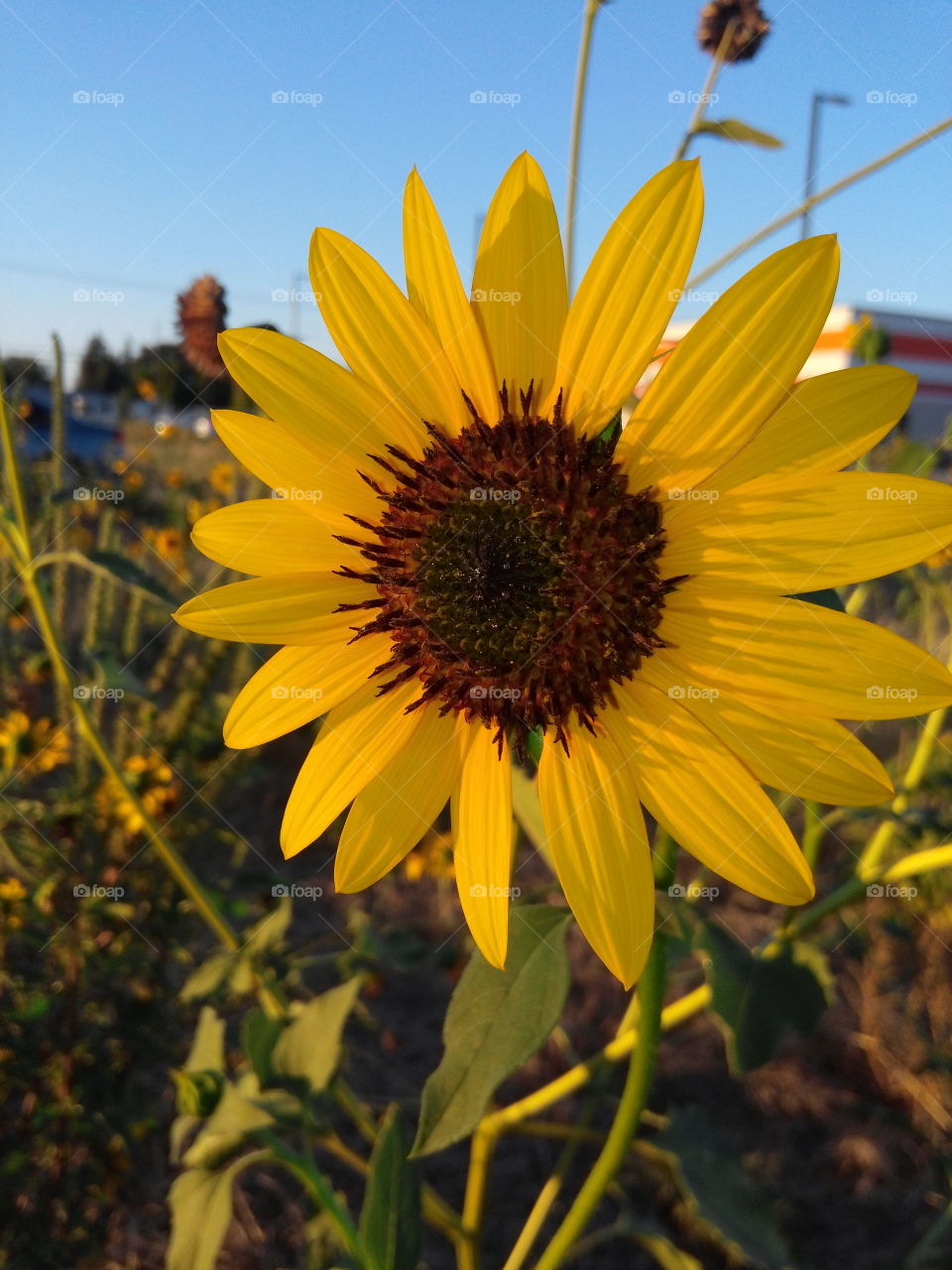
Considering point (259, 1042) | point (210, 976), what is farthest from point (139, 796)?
point (259, 1042)

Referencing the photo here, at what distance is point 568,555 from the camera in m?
0.90

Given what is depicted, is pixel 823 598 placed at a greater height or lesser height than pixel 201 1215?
greater

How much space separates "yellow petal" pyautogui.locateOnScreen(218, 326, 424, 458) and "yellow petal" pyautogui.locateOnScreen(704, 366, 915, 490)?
387 millimetres

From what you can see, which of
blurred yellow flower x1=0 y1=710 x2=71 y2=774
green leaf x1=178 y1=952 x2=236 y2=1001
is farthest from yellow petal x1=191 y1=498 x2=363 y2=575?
blurred yellow flower x1=0 y1=710 x2=71 y2=774

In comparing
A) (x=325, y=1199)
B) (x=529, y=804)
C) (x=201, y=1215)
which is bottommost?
(x=201, y=1215)

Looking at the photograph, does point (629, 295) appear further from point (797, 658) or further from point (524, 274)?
point (797, 658)

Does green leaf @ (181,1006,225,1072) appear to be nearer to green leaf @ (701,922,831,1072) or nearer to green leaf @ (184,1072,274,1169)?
green leaf @ (184,1072,274,1169)

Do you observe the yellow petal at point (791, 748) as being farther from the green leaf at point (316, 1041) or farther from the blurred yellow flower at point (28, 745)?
the blurred yellow flower at point (28, 745)

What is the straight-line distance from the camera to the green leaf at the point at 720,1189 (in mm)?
1167

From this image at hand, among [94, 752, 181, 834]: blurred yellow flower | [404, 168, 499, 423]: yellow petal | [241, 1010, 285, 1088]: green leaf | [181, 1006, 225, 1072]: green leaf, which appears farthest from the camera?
[94, 752, 181, 834]: blurred yellow flower

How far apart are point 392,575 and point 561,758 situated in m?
0.27

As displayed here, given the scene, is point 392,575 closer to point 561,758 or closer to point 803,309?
point 561,758

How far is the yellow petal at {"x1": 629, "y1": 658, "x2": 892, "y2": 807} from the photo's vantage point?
0.74 m

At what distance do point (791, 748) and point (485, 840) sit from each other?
1.05 ft
